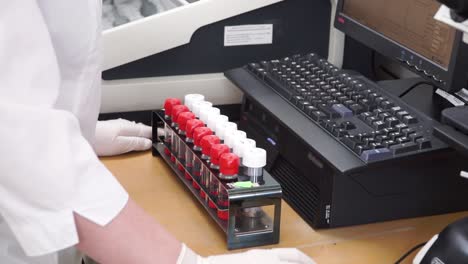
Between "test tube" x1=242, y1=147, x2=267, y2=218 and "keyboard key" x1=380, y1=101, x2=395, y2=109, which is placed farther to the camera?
"keyboard key" x1=380, y1=101, x2=395, y2=109

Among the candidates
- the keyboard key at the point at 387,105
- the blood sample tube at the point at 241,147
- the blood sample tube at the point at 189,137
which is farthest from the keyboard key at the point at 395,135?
the blood sample tube at the point at 189,137

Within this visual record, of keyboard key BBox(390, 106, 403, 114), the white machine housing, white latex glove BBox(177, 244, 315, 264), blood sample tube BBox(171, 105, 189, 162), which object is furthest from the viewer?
the white machine housing

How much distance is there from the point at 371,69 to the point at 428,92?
10.4 inches

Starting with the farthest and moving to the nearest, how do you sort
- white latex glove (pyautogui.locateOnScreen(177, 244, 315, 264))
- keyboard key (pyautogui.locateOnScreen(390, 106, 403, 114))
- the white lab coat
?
1. keyboard key (pyautogui.locateOnScreen(390, 106, 403, 114))
2. white latex glove (pyautogui.locateOnScreen(177, 244, 315, 264))
3. the white lab coat

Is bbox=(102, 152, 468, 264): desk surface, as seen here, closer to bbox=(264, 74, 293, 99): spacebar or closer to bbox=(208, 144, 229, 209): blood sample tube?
bbox=(208, 144, 229, 209): blood sample tube

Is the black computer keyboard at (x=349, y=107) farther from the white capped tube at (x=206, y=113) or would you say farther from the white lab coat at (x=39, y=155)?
the white lab coat at (x=39, y=155)

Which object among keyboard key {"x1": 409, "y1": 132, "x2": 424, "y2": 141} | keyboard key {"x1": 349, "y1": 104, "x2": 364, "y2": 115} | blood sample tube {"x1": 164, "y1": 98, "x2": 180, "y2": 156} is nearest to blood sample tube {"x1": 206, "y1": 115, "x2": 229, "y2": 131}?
blood sample tube {"x1": 164, "y1": 98, "x2": 180, "y2": 156}

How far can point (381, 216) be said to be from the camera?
1203mm

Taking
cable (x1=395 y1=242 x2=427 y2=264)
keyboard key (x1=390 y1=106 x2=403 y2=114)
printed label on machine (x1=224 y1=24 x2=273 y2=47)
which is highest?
printed label on machine (x1=224 y1=24 x2=273 y2=47)

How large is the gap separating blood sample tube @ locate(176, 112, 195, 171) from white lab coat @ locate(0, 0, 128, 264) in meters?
0.40

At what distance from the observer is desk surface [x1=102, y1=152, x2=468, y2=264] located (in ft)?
3.70

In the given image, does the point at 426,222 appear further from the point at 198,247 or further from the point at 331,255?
the point at 198,247

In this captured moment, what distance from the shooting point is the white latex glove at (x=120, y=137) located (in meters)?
1.40

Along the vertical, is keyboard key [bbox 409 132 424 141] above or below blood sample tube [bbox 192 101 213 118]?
above
